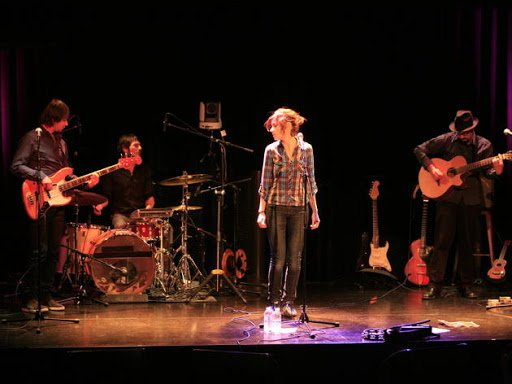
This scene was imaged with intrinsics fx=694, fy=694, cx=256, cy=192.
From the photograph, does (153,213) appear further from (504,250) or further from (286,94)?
(504,250)

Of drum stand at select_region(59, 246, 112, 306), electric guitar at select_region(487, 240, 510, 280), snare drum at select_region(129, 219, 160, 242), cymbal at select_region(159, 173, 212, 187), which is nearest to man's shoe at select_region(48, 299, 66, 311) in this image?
drum stand at select_region(59, 246, 112, 306)

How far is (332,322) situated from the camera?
254 inches

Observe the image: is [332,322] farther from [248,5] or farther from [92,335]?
Answer: [248,5]

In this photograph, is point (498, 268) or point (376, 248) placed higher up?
point (376, 248)

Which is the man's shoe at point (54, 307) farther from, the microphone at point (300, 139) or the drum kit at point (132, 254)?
the microphone at point (300, 139)

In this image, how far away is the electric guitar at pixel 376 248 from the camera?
9.27m

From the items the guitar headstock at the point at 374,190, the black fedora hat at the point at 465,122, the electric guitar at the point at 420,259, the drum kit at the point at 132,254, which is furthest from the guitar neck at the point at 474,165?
the drum kit at the point at 132,254

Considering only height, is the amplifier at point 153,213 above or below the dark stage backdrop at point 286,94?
below

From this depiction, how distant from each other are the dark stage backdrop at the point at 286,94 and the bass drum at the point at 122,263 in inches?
53.0

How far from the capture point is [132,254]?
26.5 feet

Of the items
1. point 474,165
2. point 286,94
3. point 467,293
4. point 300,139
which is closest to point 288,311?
point 300,139

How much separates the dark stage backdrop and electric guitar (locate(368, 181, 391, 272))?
0.35 meters

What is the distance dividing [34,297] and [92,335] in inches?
58.1

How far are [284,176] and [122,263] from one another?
2686 mm
